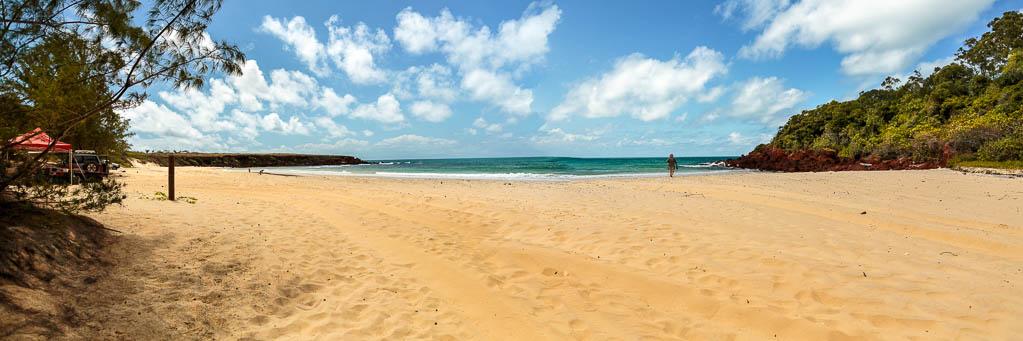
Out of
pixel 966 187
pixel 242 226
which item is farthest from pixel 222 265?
pixel 966 187

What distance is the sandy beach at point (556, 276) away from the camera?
464 centimetres

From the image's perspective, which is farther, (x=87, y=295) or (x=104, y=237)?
(x=104, y=237)

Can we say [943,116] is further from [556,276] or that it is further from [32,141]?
[32,141]

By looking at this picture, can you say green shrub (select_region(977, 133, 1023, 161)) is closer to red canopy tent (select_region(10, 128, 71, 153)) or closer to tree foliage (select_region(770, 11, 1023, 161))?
tree foliage (select_region(770, 11, 1023, 161))

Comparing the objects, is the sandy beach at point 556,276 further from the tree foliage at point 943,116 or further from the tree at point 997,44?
the tree at point 997,44

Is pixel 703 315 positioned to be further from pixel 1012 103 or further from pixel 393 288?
pixel 1012 103

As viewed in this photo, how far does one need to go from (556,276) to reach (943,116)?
53.8m

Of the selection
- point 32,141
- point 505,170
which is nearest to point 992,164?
point 505,170

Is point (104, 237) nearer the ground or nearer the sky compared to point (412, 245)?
nearer the sky

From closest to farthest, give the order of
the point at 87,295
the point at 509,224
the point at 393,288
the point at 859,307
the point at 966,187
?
the point at 87,295, the point at 859,307, the point at 393,288, the point at 509,224, the point at 966,187

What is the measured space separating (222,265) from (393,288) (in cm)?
251

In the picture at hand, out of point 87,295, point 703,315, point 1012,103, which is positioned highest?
point 1012,103

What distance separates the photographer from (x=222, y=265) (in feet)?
19.9

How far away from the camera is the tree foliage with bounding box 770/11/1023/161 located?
1252 inches
